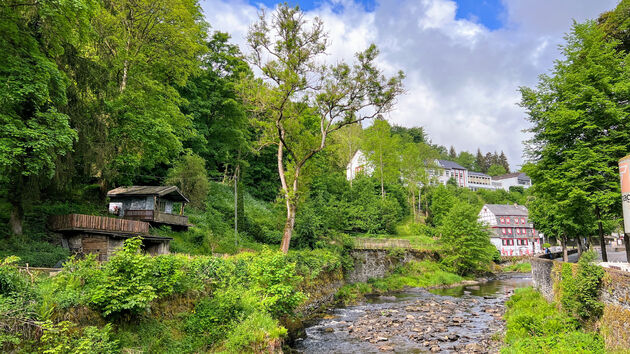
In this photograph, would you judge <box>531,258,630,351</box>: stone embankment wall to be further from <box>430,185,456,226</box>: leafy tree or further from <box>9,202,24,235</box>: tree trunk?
<box>430,185,456,226</box>: leafy tree

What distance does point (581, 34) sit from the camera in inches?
782

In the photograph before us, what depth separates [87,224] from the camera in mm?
19766

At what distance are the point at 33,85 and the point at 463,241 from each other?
4245 centimetres

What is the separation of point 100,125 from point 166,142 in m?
5.24

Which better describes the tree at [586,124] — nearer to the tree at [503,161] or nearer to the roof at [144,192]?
the roof at [144,192]

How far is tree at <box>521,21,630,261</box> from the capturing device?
1723cm

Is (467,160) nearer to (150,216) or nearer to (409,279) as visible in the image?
(409,279)

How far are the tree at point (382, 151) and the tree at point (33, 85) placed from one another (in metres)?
45.2

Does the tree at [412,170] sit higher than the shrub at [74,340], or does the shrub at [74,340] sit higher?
the tree at [412,170]

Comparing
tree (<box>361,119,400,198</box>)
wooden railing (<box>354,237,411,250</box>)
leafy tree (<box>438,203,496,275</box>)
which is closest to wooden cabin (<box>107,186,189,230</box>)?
wooden railing (<box>354,237,411,250</box>)

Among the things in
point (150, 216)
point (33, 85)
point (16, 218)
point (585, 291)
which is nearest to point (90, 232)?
point (16, 218)

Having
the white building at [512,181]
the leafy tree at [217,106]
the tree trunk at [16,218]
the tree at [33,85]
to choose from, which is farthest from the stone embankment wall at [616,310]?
the white building at [512,181]

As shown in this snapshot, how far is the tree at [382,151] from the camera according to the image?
185 feet

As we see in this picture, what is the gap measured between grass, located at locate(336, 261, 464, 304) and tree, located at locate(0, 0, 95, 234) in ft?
76.9
